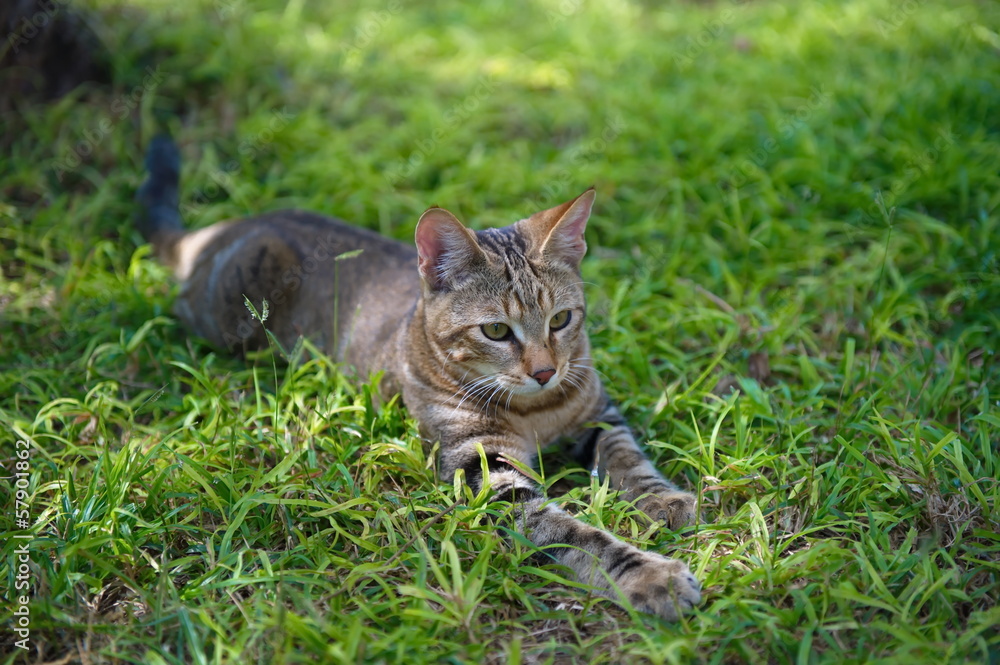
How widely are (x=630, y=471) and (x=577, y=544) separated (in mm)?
515

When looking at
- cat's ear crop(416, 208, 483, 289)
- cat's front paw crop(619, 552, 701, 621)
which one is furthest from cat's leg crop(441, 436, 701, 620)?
cat's ear crop(416, 208, 483, 289)

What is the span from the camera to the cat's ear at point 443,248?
2.81 metres

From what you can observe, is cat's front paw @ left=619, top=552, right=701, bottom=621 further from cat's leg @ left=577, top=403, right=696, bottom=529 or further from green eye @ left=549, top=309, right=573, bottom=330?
green eye @ left=549, top=309, right=573, bottom=330

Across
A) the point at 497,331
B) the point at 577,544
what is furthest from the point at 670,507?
the point at 497,331

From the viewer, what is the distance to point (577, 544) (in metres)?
2.56

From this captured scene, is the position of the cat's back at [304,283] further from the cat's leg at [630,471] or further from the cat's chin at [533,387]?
the cat's leg at [630,471]

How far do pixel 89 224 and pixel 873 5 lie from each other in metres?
6.38

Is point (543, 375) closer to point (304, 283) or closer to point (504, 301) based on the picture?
point (504, 301)

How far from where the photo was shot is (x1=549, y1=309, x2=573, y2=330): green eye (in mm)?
2988

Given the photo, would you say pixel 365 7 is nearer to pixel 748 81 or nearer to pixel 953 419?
pixel 748 81

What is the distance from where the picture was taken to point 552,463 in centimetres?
325

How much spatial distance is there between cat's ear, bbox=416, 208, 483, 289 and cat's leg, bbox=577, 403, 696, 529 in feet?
2.81

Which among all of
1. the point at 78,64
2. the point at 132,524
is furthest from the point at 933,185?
the point at 78,64

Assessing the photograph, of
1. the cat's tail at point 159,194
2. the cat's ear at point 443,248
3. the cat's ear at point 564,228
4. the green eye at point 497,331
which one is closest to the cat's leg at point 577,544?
the green eye at point 497,331
